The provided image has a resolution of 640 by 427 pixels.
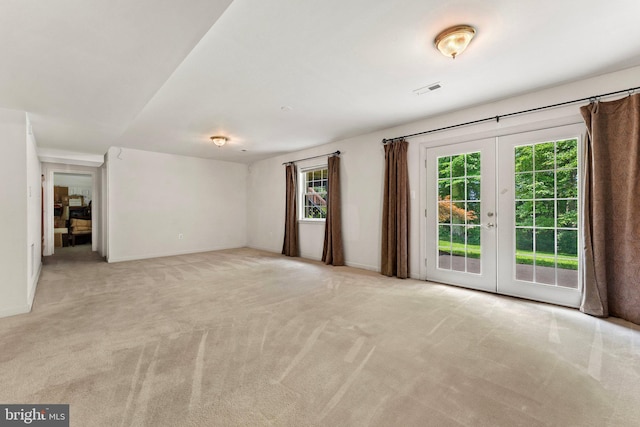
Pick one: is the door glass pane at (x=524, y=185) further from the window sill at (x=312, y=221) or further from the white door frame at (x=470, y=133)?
the window sill at (x=312, y=221)

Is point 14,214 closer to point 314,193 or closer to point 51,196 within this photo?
point 314,193

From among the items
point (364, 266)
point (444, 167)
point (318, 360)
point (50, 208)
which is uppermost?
point (444, 167)

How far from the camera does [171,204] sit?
260 inches

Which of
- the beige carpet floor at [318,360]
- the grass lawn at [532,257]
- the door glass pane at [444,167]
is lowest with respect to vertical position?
the beige carpet floor at [318,360]

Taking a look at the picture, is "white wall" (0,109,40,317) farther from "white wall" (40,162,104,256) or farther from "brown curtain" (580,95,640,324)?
"brown curtain" (580,95,640,324)

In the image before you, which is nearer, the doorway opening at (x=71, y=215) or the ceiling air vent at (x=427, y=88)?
the ceiling air vent at (x=427, y=88)

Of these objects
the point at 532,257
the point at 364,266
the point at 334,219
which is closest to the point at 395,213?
the point at 364,266

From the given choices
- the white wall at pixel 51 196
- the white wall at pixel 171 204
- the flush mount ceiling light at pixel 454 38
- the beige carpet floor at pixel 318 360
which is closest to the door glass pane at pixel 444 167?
the beige carpet floor at pixel 318 360

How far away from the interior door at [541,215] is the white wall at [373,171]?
27 centimetres

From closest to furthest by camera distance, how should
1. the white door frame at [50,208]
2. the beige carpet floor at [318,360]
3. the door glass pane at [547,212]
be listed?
the beige carpet floor at [318,360], the door glass pane at [547,212], the white door frame at [50,208]

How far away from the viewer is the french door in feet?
10.1

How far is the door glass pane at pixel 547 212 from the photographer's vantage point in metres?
3.04

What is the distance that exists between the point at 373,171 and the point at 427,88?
1944 millimetres

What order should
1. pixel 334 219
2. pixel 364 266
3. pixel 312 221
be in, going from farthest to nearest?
pixel 312 221
pixel 334 219
pixel 364 266
